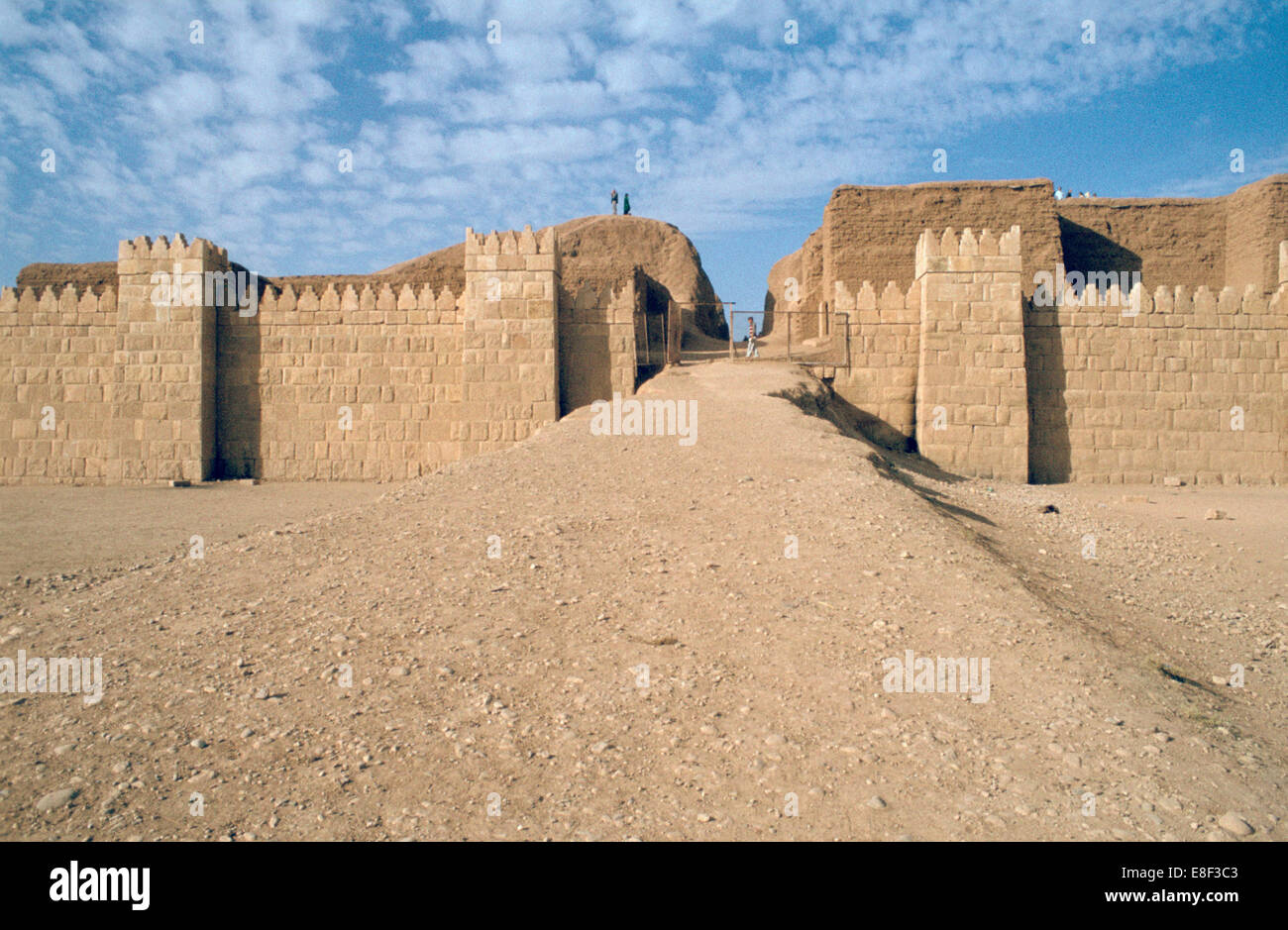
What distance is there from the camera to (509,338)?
565 inches

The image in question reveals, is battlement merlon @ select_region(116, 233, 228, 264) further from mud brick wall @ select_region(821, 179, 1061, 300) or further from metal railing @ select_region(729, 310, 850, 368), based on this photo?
mud brick wall @ select_region(821, 179, 1061, 300)

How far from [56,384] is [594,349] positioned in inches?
422

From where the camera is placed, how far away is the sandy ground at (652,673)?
Result: 12.3 ft

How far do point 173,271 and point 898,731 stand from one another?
626 inches

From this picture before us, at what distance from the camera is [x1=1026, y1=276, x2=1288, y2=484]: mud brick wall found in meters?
15.0

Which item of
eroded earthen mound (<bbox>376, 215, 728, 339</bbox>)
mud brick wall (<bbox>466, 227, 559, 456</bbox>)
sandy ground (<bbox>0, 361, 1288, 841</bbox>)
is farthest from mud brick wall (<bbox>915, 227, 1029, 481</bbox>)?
eroded earthen mound (<bbox>376, 215, 728, 339</bbox>)

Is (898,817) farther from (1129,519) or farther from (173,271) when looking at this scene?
(173,271)

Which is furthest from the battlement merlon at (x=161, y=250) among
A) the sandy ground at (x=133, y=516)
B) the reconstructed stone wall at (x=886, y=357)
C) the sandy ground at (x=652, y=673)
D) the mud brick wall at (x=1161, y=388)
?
the mud brick wall at (x=1161, y=388)

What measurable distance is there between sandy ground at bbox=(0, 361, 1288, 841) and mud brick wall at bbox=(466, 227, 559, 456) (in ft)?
16.4

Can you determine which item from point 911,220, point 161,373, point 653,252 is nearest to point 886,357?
point 911,220

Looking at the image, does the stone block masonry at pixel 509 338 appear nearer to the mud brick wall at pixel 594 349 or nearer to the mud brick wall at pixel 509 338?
the mud brick wall at pixel 509 338

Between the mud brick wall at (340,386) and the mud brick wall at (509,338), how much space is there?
72 cm

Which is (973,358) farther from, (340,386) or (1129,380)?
(340,386)
